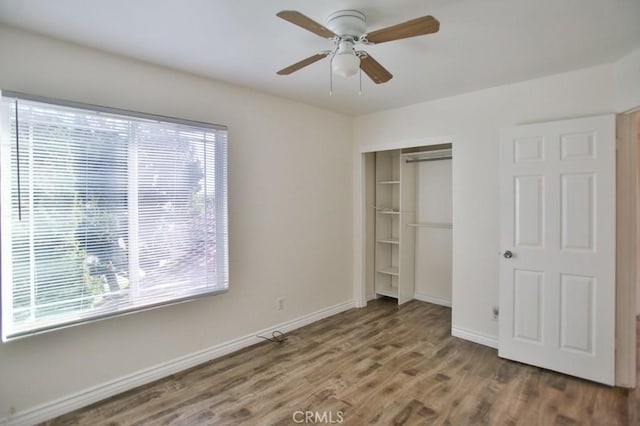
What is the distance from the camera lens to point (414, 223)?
481 cm

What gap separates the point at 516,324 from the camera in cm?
305

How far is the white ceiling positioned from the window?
1.63 ft

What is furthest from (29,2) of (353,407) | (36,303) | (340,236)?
(340,236)

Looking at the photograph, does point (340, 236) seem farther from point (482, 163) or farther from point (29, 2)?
point (29, 2)

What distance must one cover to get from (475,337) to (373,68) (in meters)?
2.89

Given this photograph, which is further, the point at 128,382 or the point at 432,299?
the point at 432,299

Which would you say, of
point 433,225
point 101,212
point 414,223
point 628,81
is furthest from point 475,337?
point 101,212

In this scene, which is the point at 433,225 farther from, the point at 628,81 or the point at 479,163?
the point at 628,81

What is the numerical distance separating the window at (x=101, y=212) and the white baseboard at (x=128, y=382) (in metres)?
0.57

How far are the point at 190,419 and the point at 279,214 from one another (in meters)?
2.02

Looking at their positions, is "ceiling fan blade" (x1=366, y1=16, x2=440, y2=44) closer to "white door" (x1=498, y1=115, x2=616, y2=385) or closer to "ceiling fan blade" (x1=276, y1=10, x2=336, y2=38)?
"ceiling fan blade" (x1=276, y1=10, x2=336, y2=38)

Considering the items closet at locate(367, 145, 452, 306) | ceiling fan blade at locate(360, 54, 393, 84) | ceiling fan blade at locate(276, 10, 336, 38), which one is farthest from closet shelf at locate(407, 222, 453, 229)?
ceiling fan blade at locate(276, 10, 336, 38)

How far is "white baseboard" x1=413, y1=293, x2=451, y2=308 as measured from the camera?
4586 millimetres

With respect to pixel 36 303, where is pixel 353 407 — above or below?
below
